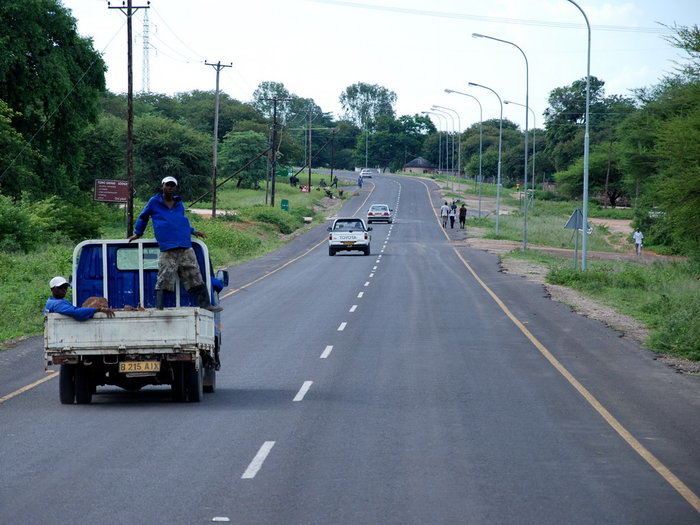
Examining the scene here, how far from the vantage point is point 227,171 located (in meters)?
130

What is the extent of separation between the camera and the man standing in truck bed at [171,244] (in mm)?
12914

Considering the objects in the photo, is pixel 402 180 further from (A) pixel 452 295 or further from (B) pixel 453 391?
(B) pixel 453 391

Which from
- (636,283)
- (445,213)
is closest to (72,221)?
(636,283)

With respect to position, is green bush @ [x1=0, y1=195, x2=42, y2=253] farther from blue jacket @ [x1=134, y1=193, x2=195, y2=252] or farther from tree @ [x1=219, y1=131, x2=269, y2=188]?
tree @ [x1=219, y1=131, x2=269, y2=188]

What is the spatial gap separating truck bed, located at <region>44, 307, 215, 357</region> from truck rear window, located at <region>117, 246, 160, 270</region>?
1262mm

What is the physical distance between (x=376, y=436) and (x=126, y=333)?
354 cm

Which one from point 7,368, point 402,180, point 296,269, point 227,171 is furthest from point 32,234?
point 402,180

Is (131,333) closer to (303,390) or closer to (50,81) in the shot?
(303,390)

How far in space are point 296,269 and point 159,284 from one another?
31695mm

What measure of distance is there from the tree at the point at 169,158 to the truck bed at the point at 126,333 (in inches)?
2996

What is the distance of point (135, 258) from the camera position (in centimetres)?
1366

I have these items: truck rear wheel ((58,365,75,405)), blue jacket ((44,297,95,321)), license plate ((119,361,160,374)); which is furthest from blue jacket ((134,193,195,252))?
truck rear wheel ((58,365,75,405))

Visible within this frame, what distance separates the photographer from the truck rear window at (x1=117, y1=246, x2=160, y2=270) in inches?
536

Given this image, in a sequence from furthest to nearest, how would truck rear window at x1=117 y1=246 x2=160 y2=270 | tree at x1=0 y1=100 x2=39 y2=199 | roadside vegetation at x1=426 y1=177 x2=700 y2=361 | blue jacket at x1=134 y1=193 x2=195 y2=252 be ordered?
tree at x1=0 y1=100 x2=39 y2=199, roadside vegetation at x1=426 y1=177 x2=700 y2=361, truck rear window at x1=117 y1=246 x2=160 y2=270, blue jacket at x1=134 y1=193 x2=195 y2=252
